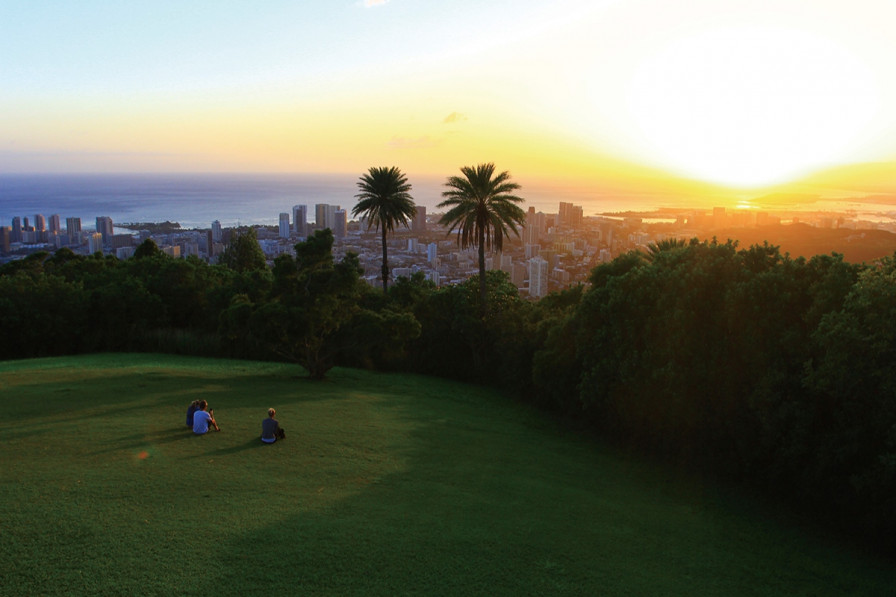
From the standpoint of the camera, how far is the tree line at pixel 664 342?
47.9ft

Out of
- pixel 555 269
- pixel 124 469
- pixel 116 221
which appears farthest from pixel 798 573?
pixel 116 221

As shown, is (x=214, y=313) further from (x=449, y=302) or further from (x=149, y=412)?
(x=149, y=412)

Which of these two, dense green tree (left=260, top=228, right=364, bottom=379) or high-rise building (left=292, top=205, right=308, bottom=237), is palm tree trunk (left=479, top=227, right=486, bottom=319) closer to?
dense green tree (left=260, top=228, right=364, bottom=379)

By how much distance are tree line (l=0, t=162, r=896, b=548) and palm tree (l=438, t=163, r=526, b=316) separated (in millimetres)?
336

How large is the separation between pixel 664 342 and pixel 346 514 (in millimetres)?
14262

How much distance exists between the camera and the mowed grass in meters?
8.11

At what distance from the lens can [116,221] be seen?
123875 millimetres

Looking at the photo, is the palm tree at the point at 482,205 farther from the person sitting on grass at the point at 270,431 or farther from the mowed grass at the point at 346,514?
the person sitting on grass at the point at 270,431

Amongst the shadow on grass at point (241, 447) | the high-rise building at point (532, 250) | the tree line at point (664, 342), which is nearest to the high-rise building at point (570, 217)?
the high-rise building at point (532, 250)

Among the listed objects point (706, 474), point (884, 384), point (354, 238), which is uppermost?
point (354, 238)

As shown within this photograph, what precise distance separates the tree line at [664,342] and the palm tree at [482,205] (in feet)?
1.10

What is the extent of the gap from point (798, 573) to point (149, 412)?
1713cm

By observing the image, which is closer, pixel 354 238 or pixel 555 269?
pixel 555 269

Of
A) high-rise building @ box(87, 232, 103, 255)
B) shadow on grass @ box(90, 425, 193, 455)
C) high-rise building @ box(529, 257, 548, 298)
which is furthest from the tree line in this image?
high-rise building @ box(87, 232, 103, 255)
